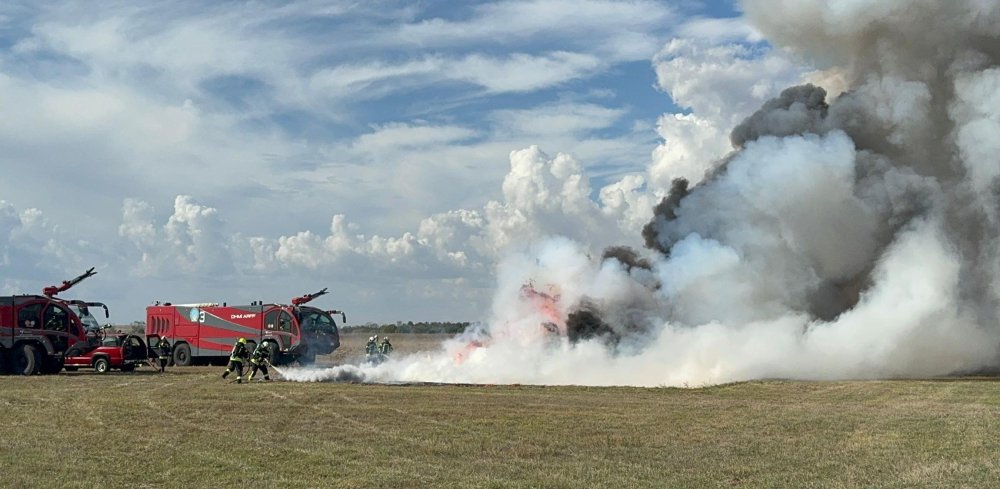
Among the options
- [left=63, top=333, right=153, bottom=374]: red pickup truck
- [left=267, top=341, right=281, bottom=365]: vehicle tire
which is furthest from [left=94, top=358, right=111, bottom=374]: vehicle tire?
[left=267, top=341, right=281, bottom=365]: vehicle tire

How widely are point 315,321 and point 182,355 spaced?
894 cm

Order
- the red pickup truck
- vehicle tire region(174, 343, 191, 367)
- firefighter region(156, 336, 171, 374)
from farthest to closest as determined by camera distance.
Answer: vehicle tire region(174, 343, 191, 367) → firefighter region(156, 336, 171, 374) → the red pickup truck

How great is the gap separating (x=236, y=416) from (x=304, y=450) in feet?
20.5

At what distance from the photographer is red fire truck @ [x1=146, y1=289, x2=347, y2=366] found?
4819cm

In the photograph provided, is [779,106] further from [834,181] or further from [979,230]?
[979,230]

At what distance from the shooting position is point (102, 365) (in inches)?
1686

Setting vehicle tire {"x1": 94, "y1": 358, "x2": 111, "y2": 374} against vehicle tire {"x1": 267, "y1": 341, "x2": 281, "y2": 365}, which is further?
vehicle tire {"x1": 267, "y1": 341, "x2": 281, "y2": 365}

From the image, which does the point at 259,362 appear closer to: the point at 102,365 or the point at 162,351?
the point at 102,365

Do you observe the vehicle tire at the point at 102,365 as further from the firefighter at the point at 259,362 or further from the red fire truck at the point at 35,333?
the firefighter at the point at 259,362

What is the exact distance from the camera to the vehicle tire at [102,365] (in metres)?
42.8

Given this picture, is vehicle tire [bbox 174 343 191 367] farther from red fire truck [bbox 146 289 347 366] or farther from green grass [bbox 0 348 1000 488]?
green grass [bbox 0 348 1000 488]

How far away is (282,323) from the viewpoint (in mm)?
48531

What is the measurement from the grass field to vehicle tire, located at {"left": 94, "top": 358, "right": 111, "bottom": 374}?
12121 millimetres

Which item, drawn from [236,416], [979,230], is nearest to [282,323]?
[236,416]
